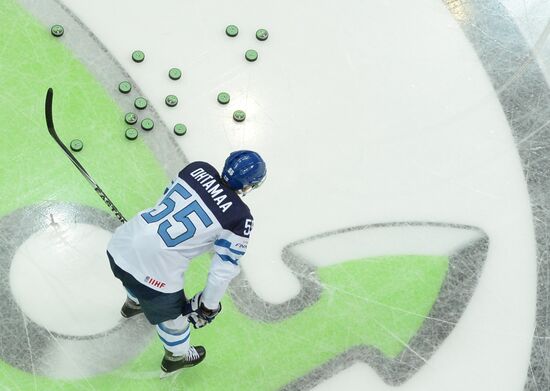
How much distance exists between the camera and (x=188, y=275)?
3.54 meters

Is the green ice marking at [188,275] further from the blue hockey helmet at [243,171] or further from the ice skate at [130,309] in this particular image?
the blue hockey helmet at [243,171]

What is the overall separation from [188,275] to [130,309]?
29 centimetres

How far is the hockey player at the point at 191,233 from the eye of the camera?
2.71 meters

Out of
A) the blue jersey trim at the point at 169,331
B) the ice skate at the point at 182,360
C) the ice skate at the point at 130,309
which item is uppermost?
→ the ice skate at the point at 130,309

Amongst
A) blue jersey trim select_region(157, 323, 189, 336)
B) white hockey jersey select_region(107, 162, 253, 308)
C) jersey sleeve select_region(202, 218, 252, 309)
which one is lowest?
blue jersey trim select_region(157, 323, 189, 336)

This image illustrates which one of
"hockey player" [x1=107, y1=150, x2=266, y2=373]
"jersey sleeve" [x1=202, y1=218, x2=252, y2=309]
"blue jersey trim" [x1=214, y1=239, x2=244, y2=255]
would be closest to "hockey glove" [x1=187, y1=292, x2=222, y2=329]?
"hockey player" [x1=107, y1=150, x2=266, y2=373]

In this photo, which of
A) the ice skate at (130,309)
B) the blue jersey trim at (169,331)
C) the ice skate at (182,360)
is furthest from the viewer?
the ice skate at (130,309)

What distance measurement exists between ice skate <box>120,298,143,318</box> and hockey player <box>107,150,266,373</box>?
0.47 metres

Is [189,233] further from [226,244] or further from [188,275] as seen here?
[188,275]

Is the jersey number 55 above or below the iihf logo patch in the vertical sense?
above

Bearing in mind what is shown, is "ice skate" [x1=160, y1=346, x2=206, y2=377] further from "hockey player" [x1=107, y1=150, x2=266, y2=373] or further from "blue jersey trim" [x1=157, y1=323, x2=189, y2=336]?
"hockey player" [x1=107, y1=150, x2=266, y2=373]

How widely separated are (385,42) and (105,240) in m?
1.61

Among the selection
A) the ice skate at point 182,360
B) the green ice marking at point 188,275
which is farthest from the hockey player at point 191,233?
the green ice marking at point 188,275

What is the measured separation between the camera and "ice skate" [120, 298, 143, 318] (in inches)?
131
